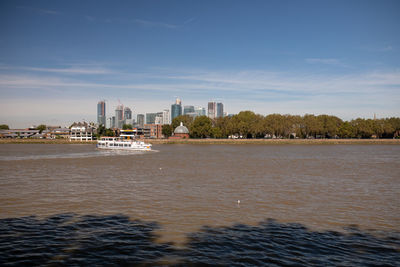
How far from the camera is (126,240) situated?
47.4ft

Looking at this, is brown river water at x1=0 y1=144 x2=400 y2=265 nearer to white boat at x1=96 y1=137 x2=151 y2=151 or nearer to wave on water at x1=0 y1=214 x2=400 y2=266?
wave on water at x1=0 y1=214 x2=400 y2=266

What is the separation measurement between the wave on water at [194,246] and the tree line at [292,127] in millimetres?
163216

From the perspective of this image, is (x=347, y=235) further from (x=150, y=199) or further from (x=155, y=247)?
(x=150, y=199)

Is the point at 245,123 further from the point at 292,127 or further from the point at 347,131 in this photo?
the point at 347,131

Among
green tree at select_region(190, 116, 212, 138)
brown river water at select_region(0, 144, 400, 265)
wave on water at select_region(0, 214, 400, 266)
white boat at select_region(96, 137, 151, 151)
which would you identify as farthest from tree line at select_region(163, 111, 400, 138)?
wave on water at select_region(0, 214, 400, 266)

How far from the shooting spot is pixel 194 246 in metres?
13.8

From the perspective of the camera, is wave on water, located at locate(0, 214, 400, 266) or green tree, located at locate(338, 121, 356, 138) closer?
wave on water, located at locate(0, 214, 400, 266)

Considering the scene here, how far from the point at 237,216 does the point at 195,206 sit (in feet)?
11.6

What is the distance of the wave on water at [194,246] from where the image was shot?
1217 centimetres

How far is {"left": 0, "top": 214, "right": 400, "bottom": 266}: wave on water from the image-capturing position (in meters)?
12.2

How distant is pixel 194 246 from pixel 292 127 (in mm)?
176415

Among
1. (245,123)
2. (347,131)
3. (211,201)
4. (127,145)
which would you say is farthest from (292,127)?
(211,201)

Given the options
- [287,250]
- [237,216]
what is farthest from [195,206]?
[287,250]

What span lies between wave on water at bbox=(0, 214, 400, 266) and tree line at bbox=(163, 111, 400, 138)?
163 m
